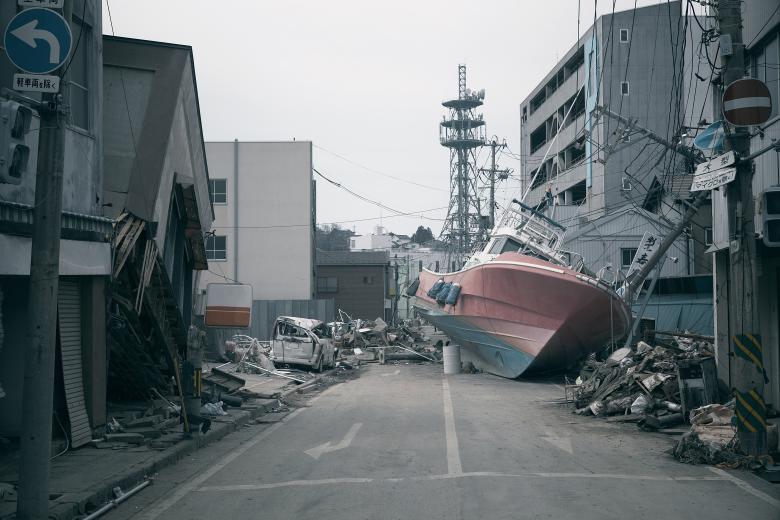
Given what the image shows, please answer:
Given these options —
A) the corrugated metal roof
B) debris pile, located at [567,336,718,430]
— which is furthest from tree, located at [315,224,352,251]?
debris pile, located at [567,336,718,430]

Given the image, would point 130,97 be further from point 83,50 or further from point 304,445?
point 304,445

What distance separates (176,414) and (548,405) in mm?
8647

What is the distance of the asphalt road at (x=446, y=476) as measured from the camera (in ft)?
25.5

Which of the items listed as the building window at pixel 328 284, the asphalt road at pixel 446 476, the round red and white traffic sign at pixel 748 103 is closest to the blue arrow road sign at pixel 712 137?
the round red and white traffic sign at pixel 748 103

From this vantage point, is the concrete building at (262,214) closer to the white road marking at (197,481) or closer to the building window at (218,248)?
the building window at (218,248)

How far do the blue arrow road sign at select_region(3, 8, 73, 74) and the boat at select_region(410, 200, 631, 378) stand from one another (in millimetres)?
17639

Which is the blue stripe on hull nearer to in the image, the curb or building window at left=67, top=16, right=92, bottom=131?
the curb

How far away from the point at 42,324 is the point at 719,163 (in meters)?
8.81

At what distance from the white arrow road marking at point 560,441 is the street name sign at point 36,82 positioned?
8344 mm

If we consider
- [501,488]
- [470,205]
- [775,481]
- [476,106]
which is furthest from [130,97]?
[476,106]

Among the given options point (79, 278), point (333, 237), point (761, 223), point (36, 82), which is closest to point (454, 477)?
point (36, 82)

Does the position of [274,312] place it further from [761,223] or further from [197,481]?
[197,481]

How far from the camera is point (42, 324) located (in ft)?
24.6

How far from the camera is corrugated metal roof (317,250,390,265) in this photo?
62188mm
